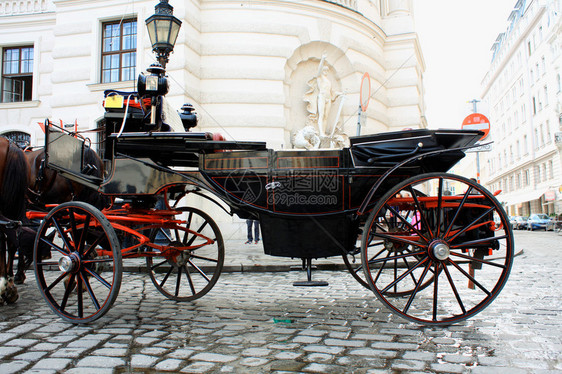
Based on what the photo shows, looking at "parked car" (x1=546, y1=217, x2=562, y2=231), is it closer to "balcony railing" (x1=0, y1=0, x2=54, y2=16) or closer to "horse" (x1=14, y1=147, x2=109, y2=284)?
"horse" (x1=14, y1=147, x2=109, y2=284)

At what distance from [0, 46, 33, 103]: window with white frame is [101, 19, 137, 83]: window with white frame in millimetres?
4529

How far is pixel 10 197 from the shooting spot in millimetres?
4574

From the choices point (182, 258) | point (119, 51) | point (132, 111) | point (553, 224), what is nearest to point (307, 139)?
point (119, 51)

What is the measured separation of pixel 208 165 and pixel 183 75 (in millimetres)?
10319

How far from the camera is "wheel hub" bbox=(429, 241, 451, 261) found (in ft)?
10.9

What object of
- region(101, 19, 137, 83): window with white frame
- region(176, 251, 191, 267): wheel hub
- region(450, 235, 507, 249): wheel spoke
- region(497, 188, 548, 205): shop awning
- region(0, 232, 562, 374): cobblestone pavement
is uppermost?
region(101, 19, 137, 83): window with white frame

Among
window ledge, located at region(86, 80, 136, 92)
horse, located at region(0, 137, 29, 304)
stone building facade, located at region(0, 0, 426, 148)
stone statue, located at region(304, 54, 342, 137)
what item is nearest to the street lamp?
horse, located at region(0, 137, 29, 304)

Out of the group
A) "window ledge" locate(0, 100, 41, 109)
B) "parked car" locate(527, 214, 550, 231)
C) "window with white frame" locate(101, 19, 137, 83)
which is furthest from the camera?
"parked car" locate(527, 214, 550, 231)

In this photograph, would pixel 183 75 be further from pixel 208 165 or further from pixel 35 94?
pixel 208 165

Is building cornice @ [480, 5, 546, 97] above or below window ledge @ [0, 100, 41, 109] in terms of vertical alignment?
above

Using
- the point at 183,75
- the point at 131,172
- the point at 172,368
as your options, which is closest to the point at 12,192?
the point at 131,172

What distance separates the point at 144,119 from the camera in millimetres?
4520

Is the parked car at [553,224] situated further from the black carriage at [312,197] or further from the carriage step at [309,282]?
the carriage step at [309,282]

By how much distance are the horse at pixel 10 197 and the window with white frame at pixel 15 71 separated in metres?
14.7
